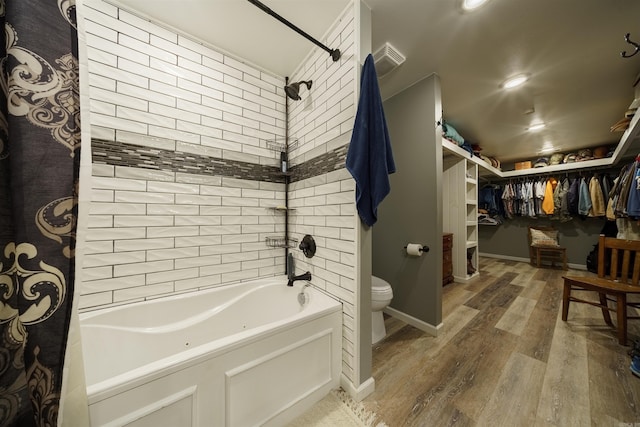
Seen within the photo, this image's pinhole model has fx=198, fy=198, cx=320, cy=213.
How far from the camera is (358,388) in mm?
1196

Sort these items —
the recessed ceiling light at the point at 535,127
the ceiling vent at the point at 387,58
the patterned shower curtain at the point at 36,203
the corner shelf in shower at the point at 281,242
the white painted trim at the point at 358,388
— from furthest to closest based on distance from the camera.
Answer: the recessed ceiling light at the point at 535,127 < the corner shelf in shower at the point at 281,242 < the ceiling vent at the point at 387,58 < the white painted trim at the point at 358,388 < the patterned shower curtain at the point at 36,203

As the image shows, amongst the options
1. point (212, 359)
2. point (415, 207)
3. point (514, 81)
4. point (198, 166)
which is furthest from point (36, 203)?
point (514, 81)

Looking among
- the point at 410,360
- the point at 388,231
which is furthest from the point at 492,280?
the point at 410,360

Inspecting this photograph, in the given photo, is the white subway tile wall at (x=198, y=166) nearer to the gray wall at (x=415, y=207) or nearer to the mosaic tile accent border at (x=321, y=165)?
the mosaic tile accent border at (x=321, y=165)

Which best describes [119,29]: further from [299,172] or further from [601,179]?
[601,179]

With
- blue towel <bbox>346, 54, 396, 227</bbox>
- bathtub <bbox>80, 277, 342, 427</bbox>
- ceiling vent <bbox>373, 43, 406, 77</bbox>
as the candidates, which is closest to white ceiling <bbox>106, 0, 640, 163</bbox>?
ceiling vent <bbox>373, 43, 406, 77</bbox>

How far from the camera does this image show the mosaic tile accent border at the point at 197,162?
1.23 m

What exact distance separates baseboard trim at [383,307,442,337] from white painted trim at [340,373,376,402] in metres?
0.88

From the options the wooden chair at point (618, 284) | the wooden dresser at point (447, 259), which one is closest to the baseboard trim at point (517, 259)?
the wooden dresser at point (447, 259)

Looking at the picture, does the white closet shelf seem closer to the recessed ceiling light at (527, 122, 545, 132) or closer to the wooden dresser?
the recessed ceiling light at (527, 122, 545, 132)

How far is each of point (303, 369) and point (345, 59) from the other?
6.29 feet

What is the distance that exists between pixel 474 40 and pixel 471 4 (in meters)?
0.37

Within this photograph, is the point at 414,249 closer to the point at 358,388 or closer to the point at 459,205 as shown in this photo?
the point at 358,388

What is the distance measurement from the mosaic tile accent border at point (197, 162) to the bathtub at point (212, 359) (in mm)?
912
